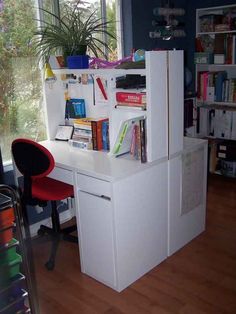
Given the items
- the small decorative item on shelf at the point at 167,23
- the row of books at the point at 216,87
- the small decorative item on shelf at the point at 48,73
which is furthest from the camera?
the row of books at the point at 216,87

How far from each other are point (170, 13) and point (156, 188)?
2.53 meters

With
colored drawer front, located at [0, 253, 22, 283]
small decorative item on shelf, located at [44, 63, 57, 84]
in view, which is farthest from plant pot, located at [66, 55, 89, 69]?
colored drawer front, located at [0, 253, 22, 283]

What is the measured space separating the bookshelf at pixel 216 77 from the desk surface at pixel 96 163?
85.7 inches

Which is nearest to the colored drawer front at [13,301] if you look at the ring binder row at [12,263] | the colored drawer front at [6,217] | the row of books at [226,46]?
the ring binder row at [12,263]

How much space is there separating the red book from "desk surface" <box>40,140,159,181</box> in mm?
394

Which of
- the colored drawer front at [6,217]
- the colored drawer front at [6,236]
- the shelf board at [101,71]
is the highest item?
the shelf board at [101,71]

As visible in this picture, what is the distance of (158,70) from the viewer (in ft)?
7.34

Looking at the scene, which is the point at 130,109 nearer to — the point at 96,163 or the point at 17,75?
the point at 96,163

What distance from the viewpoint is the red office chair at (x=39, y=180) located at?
232cm

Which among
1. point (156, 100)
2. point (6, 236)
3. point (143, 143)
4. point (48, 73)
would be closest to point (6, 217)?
point (6, 236)

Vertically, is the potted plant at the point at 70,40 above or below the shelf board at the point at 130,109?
above

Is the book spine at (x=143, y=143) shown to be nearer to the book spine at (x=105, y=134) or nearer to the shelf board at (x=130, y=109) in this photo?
the shelf board at (x=130, y=109)

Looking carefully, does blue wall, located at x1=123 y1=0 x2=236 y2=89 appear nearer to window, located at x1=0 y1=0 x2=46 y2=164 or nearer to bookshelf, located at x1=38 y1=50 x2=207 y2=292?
window, located at x1=0 y1=0 x2=46 y2=164

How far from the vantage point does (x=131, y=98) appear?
7.87ft
